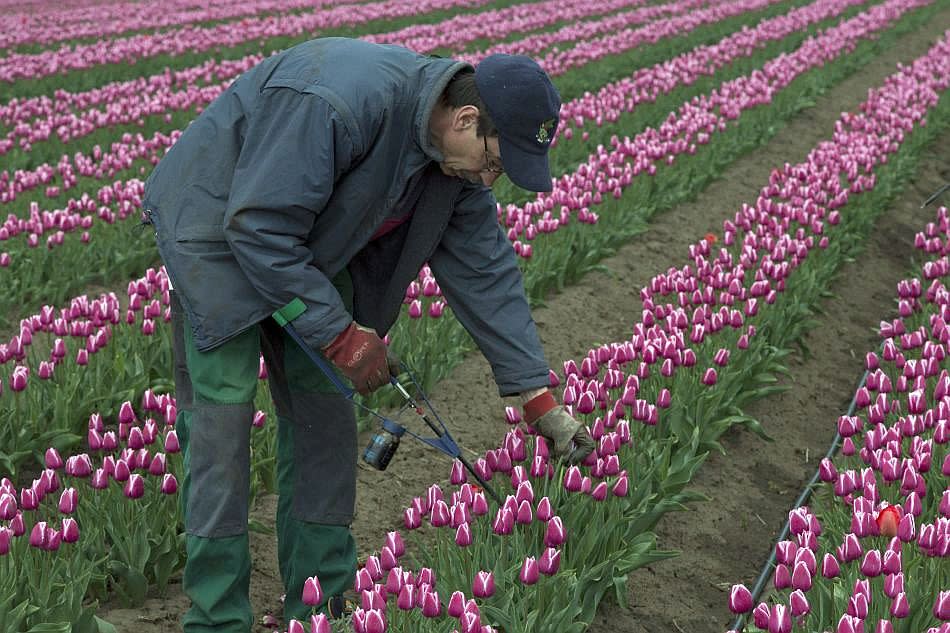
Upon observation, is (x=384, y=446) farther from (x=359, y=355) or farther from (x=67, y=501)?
(x=67, y=501)

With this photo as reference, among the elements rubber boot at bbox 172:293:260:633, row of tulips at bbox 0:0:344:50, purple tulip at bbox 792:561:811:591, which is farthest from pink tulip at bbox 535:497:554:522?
row of tulips at bbox 0:0:344:50

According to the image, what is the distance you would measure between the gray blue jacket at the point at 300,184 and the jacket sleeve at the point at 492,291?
0.16 meters

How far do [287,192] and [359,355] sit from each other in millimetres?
548

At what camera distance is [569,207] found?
839cm

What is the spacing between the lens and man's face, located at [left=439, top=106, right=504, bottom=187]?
343cm

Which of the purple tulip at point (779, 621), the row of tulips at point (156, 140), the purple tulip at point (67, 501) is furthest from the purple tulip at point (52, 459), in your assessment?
the row of tulips at point (156, 140)

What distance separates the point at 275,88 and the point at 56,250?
4860mm

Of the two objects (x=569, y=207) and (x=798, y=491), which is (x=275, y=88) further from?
(x=569, y=207)

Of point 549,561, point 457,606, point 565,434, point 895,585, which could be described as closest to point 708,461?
point 565,434

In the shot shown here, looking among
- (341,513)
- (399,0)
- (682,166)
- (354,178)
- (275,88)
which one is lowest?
(399,0)

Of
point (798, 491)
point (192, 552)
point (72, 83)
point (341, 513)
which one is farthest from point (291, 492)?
point (72, 83)

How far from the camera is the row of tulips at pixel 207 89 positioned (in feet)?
37.1

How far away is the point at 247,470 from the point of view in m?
3.67

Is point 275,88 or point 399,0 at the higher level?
point 275,88
